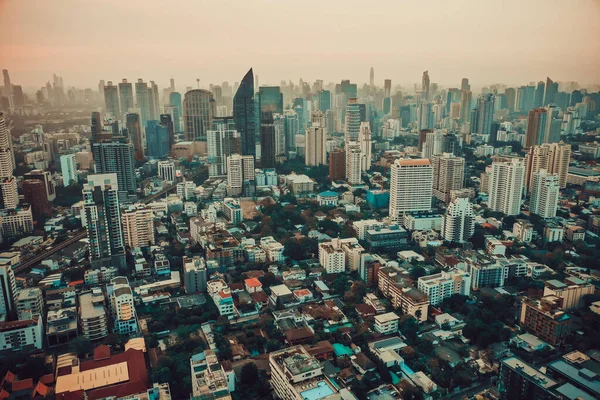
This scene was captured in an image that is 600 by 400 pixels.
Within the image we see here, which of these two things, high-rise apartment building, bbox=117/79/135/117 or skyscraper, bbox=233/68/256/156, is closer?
skyscraper, bbox=233/68/256/156

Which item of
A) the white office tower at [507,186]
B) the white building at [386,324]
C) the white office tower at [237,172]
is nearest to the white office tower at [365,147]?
the white office tower at [237,172]

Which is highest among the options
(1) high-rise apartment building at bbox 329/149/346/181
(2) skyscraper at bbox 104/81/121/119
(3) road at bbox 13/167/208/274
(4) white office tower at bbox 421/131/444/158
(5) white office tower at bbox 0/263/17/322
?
(2) skyscraper at bbox 104/81/121/119

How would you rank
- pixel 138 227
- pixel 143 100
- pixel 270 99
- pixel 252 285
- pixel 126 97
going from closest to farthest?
pixel 252 285 < pixel 138 227 < pixel 270 99 < pixel 126 97 < pixel 143 100

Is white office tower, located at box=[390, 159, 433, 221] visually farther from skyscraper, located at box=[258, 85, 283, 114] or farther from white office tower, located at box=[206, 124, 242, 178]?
skyscraper, located at box=[258, 85, 283, 114]

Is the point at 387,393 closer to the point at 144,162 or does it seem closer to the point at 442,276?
the point at 442,276

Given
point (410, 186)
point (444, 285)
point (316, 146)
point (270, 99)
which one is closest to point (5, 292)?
point (444, 285)

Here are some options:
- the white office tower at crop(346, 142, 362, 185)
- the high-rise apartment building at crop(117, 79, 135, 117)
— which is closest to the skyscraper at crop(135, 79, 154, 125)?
the high-rise apartment building at crop(117, 79, 135, 117)

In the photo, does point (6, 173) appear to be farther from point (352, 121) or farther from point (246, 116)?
point (352, 121)
